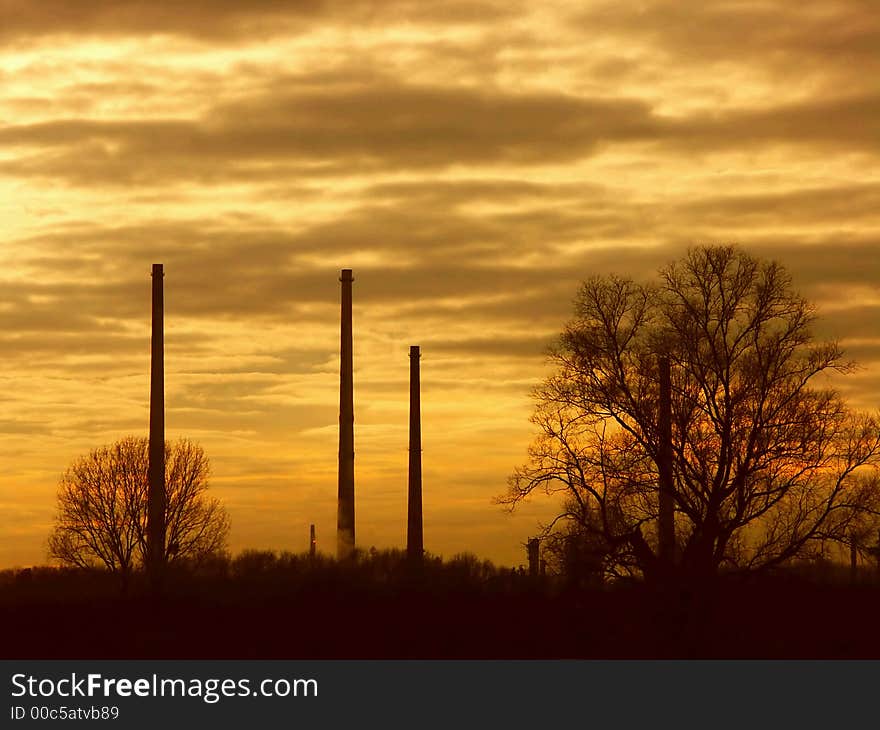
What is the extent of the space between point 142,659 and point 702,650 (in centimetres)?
1425

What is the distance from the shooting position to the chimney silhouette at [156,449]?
2162 inches

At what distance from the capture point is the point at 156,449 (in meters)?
54.9

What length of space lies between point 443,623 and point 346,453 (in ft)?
40.1

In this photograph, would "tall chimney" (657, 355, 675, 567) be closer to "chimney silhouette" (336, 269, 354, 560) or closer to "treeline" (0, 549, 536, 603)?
"treeline" (0, 549, 536, 603)

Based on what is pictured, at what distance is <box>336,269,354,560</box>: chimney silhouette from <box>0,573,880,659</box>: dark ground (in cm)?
387

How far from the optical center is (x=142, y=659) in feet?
136

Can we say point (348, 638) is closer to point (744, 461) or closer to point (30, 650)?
point (30, 650)

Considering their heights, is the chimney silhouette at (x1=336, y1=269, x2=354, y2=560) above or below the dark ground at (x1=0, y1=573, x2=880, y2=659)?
above

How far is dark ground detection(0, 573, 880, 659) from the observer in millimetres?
43281

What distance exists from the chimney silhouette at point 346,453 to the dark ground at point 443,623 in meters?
3.87

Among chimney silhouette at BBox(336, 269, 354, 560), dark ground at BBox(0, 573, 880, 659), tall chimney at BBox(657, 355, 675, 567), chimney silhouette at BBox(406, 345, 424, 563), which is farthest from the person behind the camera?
chimney silhouette at BBox(406, 345, 424, 563)

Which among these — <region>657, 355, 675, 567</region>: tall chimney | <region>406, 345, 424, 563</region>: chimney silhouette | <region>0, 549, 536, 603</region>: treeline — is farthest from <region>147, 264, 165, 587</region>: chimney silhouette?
<region>657, 355, 675, 567</region>: tall chimney

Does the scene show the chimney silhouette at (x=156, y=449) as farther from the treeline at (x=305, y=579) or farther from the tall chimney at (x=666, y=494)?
the tall chimney at (x=666, y=494)
